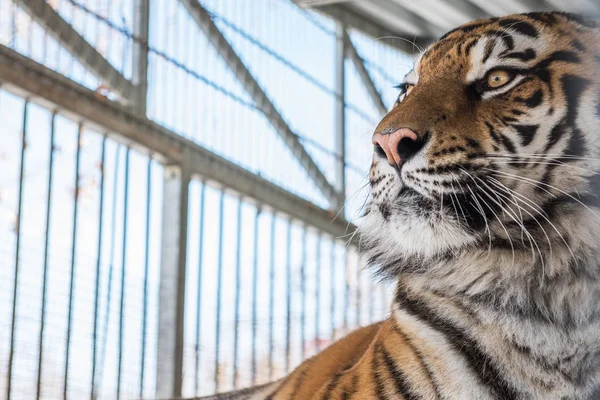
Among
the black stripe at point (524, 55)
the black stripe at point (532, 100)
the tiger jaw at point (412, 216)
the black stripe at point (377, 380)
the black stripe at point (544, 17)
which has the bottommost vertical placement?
the black stripe at point (377, 380)

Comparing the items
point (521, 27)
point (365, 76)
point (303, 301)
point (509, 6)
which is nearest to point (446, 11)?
point (509, 6)

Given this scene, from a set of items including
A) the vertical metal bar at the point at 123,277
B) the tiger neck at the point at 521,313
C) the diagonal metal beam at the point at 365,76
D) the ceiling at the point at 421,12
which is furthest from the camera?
the diagonal metal beam at the point at 365,76

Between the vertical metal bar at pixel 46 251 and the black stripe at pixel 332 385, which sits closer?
the black stripe at pixel 332 385

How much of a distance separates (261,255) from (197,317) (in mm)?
428

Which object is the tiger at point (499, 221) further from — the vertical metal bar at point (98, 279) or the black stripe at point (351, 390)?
the vertical metal bar at point (98, 279)

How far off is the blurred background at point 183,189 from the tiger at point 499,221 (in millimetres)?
207

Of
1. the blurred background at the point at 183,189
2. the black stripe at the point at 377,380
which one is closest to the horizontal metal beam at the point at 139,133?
the blurred background at the point at 183,189

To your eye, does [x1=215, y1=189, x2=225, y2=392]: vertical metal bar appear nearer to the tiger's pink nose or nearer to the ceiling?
the ceiling

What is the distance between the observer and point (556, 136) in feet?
4.27

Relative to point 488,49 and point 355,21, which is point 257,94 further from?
point 488,49

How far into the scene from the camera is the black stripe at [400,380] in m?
1.29

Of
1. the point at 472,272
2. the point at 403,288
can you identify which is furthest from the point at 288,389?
the point at 472,272

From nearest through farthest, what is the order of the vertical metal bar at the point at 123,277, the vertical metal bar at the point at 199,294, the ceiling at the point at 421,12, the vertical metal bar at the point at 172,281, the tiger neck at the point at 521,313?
1. the tiger neck at the point at 521,313
2. the ceiling at the point at 421,12
3. the vertical metal bar at the point at 123,277
4. the vertical metal bar at the point at 172,281
5. the vertical metal bar at the point at 199,294

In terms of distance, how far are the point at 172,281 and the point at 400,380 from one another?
1510 mm
